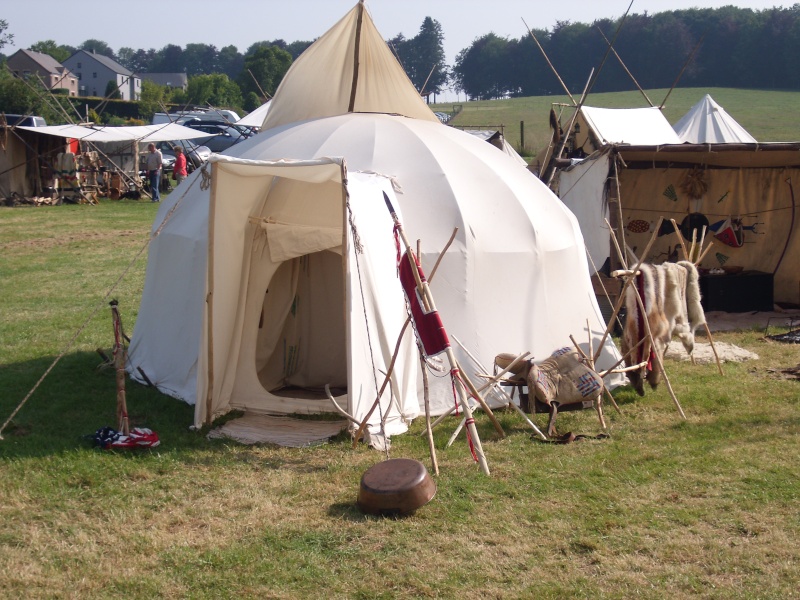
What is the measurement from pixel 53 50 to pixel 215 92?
169 ft

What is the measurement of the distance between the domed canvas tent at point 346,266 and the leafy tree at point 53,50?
9280cm

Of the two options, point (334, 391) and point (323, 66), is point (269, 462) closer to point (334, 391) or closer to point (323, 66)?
point (334, 391)

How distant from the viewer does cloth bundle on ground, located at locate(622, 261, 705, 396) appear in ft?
24.1

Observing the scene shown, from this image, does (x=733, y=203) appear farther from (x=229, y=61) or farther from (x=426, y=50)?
(x=229, y=61)

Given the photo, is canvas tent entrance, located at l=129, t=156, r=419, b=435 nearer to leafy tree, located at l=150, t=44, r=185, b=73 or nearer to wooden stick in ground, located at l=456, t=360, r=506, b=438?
wooden stick in ground, located at l=456, t=360, r=506, b=438

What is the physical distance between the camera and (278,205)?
7.63m

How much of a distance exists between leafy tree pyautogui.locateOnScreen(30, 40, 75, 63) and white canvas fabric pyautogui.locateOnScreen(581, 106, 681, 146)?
88.7m

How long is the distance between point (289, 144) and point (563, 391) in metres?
3.32

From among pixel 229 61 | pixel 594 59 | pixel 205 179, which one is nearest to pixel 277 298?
pixel 205 179

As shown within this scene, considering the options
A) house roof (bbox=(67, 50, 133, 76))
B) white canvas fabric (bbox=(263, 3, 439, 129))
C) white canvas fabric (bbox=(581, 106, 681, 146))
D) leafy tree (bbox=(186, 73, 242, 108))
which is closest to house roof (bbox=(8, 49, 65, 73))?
house roof (bbox=(67, 50, 133, 76))

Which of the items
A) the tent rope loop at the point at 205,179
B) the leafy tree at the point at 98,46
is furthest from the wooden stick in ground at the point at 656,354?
the leafy tree at the point at 98,46

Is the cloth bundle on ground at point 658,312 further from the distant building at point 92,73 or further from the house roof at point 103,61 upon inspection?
the house roof at point 103,61

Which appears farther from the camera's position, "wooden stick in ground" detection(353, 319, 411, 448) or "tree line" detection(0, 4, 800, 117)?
"tree line" detection(0, 4, 800, 117)

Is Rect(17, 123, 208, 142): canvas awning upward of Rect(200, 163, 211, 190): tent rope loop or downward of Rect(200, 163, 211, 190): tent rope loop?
upward
